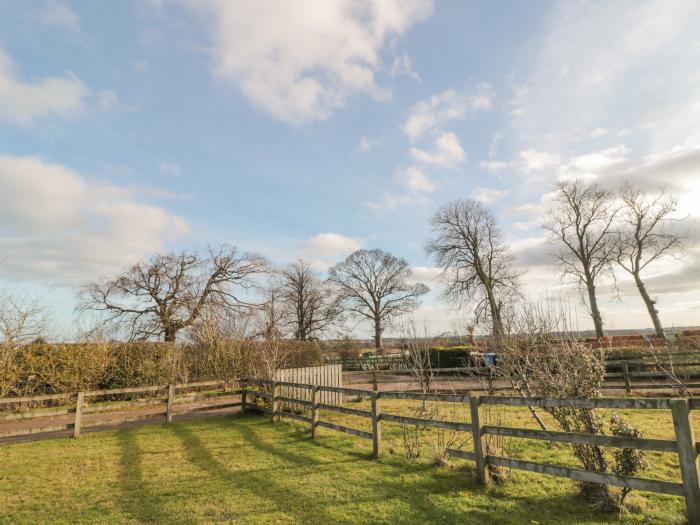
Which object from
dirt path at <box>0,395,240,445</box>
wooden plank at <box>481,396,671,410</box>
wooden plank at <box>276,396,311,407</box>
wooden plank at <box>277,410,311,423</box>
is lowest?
dirt path at <box>0,395,240,445</box>

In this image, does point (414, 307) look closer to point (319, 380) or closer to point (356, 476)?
point (319, 380)

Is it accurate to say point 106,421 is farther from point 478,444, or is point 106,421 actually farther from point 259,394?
point 478,444

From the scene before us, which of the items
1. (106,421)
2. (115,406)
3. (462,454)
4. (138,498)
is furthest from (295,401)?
(115,406)

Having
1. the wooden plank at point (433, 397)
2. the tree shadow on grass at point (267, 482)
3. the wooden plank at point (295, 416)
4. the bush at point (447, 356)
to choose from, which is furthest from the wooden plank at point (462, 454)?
the bush at point (447, 356)

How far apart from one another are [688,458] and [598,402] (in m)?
0.84

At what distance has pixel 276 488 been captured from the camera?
214 inches

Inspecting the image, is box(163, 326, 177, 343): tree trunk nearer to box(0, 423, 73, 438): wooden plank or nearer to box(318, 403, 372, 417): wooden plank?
box(0, 423, 73, 438): wooden plank

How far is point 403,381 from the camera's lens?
67.3ft

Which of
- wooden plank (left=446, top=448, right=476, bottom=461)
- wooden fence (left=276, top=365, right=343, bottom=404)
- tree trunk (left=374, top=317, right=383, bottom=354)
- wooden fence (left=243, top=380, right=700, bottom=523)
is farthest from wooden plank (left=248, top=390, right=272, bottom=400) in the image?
tree trunk (left=374, top=317, right=383, bottom=354)

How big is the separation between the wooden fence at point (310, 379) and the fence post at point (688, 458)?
9253mm

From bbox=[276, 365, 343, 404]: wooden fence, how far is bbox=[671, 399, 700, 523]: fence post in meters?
9.25

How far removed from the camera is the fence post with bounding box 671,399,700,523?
3.56m

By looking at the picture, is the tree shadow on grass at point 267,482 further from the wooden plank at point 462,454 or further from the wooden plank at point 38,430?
the wooden plank at point 38,430

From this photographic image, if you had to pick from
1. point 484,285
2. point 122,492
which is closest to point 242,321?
point 122,492
